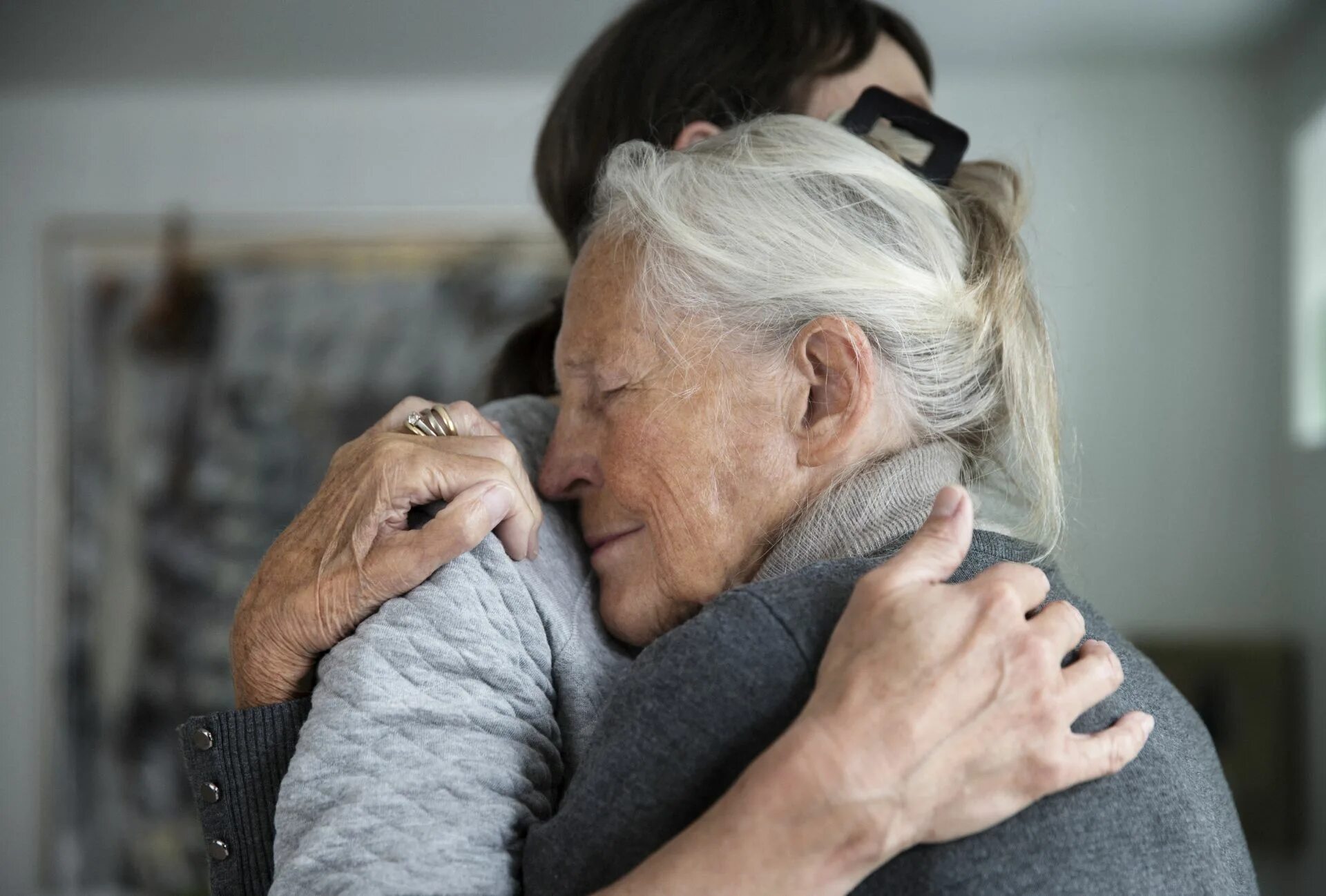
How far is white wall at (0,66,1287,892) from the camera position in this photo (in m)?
3.21

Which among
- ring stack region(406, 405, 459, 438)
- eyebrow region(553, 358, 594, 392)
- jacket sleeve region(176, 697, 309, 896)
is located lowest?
jacket sleeve region(176, 697, 309, 896)

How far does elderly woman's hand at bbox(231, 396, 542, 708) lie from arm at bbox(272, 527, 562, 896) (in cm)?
2

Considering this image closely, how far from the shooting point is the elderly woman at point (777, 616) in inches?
25.6

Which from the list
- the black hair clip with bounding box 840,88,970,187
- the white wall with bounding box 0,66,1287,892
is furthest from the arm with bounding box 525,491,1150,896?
the white wall with bounding box 0,66,1287,892

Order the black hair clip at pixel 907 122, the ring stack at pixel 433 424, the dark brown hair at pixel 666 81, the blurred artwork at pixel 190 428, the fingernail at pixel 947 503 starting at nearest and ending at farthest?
the fingernail at pixel 947 503 → the ring stack at pixel 433 424 → the black hair clip at pixel 907 122 → the dark brown hair at pixel 666 81 → the blurred artwork at pixel 190 428

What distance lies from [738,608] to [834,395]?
0.33 meters

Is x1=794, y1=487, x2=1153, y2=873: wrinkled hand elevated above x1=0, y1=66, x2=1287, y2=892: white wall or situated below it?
above

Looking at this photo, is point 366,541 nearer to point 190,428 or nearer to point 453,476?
point 453,476

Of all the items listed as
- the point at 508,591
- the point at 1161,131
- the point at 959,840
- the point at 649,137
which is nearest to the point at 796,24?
the point at 649,137

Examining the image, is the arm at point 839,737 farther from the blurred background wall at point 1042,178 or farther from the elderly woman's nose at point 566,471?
the blurred background wall at point 1042,178

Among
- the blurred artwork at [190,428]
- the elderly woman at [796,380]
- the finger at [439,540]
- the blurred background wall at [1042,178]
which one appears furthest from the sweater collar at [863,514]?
the blurred artwork at [190,428]

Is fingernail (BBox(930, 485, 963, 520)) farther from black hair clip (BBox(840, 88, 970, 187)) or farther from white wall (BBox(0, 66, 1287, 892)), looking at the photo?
white wall (BBox(0, 66, 1287, 892))

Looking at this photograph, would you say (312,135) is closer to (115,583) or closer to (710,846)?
(115,583)

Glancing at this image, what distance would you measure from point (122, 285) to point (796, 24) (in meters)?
2.81
